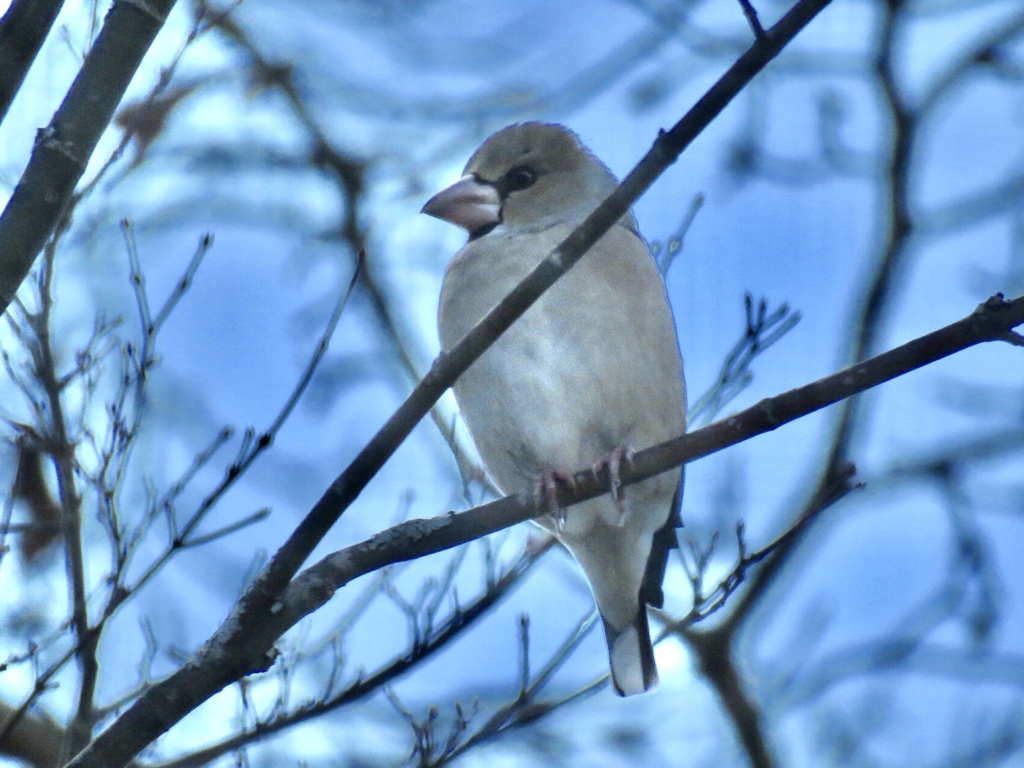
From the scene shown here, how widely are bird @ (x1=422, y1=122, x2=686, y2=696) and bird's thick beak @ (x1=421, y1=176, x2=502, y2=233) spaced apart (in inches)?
0.6

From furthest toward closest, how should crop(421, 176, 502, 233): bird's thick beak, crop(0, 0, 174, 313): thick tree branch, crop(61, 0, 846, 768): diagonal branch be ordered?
1. crop(421, 176, 502, 233): bird's thick beak
2. crop(0, 0, 174, 313): thick tree branch
3. crop(61, 0, 846, 768): diagonal branch

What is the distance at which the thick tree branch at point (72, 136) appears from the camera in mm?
2193

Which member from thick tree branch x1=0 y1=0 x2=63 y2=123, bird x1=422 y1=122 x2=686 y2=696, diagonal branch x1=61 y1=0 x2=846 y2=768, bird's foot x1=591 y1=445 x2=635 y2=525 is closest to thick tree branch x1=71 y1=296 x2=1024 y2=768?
diagonal branch x1=61 y1=0 x2=846 y2=768

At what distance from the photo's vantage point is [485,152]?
421 cm

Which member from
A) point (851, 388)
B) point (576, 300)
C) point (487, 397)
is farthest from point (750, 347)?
point (851, 388)

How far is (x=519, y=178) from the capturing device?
4.09m

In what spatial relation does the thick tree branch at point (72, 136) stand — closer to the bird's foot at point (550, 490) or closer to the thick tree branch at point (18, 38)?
the thick tree branch at point (18, 38)

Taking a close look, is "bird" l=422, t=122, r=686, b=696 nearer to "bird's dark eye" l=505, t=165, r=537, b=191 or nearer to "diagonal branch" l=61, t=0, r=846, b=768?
"bird's dark eye" l=505, t=165, r=537, b=191

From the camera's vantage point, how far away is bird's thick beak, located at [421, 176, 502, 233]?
3.98 metres

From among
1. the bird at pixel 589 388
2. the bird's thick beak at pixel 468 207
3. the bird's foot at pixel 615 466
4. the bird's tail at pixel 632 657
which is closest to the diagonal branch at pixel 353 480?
the bird's foot at pixel 615 466

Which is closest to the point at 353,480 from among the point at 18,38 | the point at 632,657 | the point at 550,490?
the point at 550,490

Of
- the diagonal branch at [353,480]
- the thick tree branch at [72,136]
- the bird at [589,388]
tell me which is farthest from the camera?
the bird at [589,388]

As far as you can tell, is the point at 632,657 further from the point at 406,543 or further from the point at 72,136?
the point at 72,136

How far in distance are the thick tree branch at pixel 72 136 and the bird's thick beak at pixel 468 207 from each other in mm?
1655
